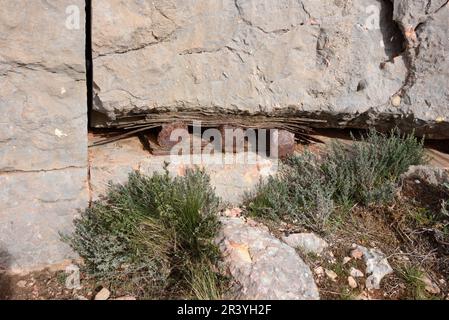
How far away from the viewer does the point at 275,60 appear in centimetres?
274

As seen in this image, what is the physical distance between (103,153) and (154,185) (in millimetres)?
470

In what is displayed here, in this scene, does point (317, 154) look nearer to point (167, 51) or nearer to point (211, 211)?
point (211, 211)

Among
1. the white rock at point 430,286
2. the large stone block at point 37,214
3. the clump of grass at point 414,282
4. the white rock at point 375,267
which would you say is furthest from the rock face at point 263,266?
the large stone block at point 37,214

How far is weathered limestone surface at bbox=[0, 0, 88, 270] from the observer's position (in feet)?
7.75

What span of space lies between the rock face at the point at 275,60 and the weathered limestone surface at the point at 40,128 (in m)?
0.16

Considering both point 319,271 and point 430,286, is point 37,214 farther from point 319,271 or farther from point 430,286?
point 430,286

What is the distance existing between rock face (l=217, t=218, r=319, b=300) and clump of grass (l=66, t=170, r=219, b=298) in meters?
0.11

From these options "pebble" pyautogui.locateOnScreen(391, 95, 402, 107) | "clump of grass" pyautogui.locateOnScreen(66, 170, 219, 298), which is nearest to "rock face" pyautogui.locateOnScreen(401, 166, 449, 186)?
"pebble" pyautogui.locateOnScreen(391, 95, 402, 107)

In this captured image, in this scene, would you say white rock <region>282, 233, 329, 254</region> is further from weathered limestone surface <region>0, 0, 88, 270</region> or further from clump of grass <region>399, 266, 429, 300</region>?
weathered limestone surface <region>0, 0, 88, 270</region>

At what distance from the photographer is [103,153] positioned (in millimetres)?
2865

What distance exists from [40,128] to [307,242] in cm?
170

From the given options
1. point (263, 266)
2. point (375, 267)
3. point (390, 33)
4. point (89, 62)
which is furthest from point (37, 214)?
point (390, 33)
